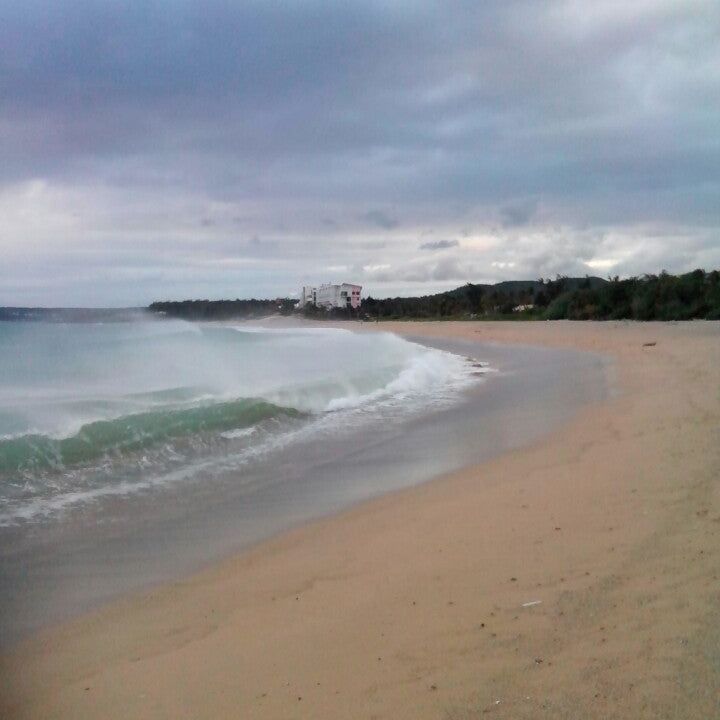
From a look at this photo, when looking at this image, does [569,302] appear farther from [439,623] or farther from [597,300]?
[439,623]

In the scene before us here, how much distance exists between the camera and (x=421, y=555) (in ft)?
15.0

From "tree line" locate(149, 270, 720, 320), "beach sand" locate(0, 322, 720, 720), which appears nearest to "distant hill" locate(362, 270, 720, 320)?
"tree line" locate(149, 270, 720, 320)

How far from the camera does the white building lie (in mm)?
128175

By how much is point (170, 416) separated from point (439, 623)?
8358 millimetres

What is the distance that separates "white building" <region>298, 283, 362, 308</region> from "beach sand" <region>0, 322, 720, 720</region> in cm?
11648

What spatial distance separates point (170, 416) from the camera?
11.1 meters

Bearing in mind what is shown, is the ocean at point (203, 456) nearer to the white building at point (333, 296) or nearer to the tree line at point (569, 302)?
the tree line at point (569, 302)

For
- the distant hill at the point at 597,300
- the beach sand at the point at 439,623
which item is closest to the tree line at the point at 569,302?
the distant hill at the point at 597,300

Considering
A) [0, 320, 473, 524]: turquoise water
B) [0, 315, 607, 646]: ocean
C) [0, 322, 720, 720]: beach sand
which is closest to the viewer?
[0, 322, 720, 720]: beach sand

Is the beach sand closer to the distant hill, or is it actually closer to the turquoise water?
the turquoise water

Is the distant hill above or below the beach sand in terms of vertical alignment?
above

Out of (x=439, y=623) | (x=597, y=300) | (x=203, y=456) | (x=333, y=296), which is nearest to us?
(x=439, y=623)

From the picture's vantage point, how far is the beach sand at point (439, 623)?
2811 millimetres

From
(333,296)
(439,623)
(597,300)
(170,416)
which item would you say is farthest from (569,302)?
(333,296)
